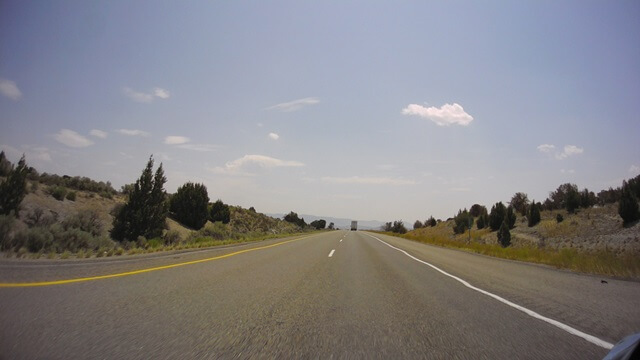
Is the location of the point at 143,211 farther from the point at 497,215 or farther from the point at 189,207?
the point at 497,215

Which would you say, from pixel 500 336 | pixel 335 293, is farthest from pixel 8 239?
pixel 500 336

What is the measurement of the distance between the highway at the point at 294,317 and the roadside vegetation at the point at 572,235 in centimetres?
599

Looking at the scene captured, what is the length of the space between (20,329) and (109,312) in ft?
3.60

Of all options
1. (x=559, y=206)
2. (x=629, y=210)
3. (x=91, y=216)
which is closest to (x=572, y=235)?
(x=629, y=210)

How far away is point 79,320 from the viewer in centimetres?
454

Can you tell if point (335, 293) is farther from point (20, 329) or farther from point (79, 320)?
point (20, 329)

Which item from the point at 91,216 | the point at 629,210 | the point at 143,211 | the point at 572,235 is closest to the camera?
the point at 91,216

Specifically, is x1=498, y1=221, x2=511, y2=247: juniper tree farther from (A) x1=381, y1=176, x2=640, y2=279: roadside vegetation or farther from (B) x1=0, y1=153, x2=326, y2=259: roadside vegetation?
(B) x1=0, y1=153, x2=326, y2=259: roadside vegetation

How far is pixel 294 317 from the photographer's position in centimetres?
521

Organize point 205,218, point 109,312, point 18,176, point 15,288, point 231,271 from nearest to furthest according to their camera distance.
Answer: point 109,312
point 15,288
point 231,271
point 18,176
point 205,218

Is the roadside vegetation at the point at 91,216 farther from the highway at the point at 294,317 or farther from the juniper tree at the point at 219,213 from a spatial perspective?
the highway at the point at 294,317

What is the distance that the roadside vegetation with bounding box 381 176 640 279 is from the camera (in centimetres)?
1414

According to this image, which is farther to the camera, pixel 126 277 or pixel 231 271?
pixel 231 271

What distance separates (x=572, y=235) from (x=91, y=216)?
158 ft
